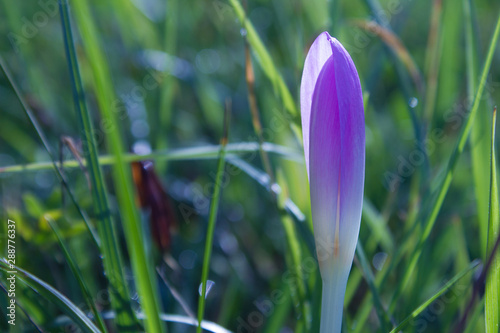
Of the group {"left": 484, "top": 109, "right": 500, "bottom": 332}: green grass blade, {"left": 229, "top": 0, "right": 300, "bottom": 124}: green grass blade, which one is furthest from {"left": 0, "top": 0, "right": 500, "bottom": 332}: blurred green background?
{"left": 484, "top": 109, "right": 500, "bottom": 332}: green grass blade

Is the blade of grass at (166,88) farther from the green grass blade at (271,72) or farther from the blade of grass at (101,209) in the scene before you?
the blade of grass at (101,209)

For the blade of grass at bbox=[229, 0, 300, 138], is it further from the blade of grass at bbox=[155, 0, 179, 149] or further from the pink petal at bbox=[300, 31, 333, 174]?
the blade of grass at bbox=[155, 0, 179, 149]

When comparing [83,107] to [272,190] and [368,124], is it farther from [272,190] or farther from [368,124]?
[368,124]

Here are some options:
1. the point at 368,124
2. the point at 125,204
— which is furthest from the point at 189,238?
the point at 125,204

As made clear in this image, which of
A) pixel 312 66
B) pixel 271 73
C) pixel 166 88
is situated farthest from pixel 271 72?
pixel 166 88

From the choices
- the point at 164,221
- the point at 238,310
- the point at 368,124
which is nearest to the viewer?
the point at 164,221

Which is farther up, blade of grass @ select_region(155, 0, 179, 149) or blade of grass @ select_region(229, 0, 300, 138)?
blade of grass @ select_region(155, 0, 179, 149)
